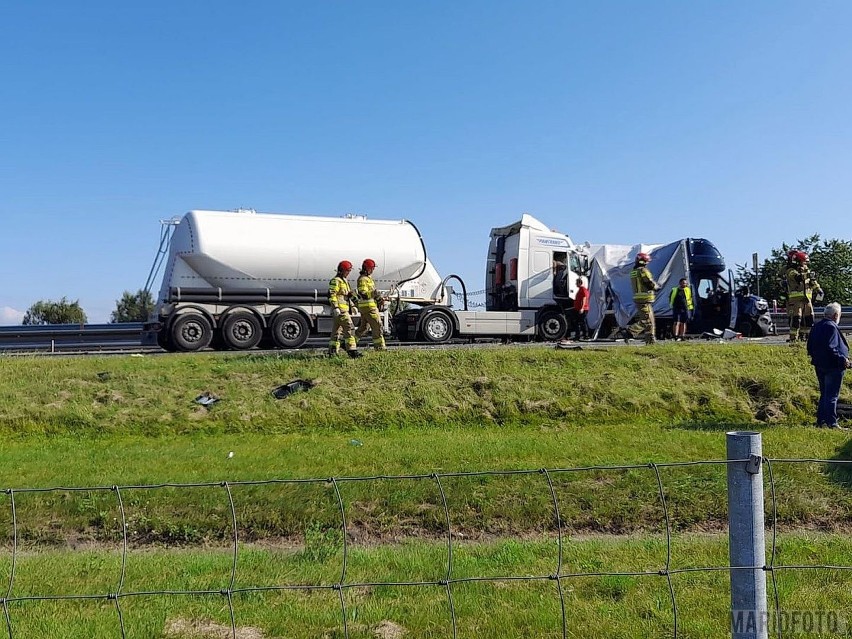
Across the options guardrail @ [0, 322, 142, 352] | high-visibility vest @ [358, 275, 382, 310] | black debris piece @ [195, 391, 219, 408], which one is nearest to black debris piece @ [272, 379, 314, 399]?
black debris piece @ [195, 391, 219, 408]

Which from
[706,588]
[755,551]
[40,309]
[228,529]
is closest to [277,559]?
[228,529]

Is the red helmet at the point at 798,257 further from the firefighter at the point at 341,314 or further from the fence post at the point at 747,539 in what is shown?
the fence post at the point at 747,539

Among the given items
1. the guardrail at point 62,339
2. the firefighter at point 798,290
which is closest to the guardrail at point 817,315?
the firefighter at point 798,290

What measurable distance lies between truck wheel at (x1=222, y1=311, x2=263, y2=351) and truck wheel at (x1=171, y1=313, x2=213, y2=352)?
445 millimetres

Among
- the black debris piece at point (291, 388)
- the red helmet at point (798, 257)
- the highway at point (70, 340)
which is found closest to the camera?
the black debris piece at point (291, 388)

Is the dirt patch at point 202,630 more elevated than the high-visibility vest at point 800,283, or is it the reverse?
the high-visibility vest at point 800,283

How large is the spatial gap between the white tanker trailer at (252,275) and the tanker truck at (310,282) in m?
0.03

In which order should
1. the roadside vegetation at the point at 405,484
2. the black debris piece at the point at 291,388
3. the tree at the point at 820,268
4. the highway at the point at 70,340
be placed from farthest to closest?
the tree at the point at 820,268 < the highway at the point at 70,340 < the black debris piece at the point at 291,388 < the roadside vegetation at the point at 405,484

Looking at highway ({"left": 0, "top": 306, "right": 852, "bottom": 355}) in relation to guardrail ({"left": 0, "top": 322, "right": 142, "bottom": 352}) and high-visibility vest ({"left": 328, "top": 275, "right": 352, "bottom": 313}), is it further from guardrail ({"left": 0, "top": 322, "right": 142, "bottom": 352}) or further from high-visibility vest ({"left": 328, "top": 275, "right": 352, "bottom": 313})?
high-visibility vest ({"left": 328, "top": 275, "right": 352, "bottom": 313})

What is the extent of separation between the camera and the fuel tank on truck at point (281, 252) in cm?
1852

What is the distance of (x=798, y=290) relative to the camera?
1520cm

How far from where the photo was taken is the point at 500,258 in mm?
22266

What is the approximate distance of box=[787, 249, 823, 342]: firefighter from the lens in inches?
595

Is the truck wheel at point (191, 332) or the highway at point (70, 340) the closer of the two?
the truck wheel at point (191, 332)
